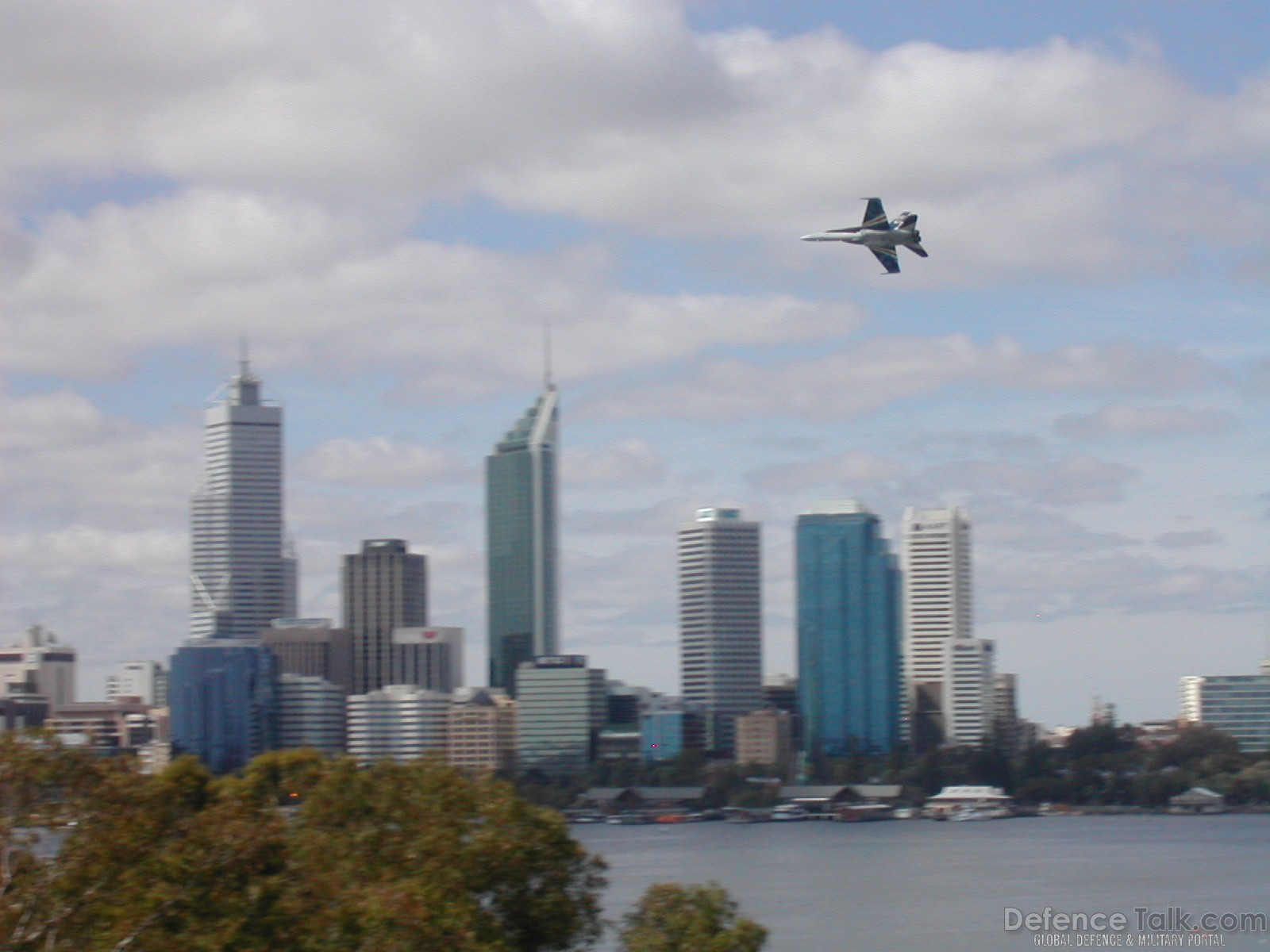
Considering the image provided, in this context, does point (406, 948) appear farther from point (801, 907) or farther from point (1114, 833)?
point (1114, 833)

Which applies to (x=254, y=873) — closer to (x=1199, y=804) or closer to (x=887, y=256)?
(x=887, y=256)

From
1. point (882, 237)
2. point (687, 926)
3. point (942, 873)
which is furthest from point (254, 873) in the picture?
point (942, 873)

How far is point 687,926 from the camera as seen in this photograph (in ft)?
123

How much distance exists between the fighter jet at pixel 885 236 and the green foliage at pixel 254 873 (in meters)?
16.2

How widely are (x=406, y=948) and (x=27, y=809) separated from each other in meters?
6.68

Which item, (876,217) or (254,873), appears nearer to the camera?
(254,873)

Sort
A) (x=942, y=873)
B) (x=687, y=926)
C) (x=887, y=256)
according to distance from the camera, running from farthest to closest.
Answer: (x=942, y=873) → (x=887, y=256) → (x=687, y=926)

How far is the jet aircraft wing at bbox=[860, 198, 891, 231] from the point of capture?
4741 cm

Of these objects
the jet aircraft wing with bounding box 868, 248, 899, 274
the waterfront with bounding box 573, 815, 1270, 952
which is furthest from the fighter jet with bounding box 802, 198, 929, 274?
the waterfront with bounding box 573, 815, 1270, 952

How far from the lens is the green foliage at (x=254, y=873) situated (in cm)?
2652

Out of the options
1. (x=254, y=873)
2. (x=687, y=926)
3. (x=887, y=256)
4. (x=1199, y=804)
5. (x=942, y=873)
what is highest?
(x=887, y=256)

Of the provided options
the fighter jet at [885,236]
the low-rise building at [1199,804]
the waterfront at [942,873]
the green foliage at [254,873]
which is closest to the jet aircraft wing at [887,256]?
the fighter jet at [885,236]

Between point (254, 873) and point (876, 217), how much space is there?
25.4 m

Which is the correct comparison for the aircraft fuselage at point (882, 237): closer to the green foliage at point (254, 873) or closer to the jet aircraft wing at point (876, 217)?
the jet aircraft wing at point (876, 217)
